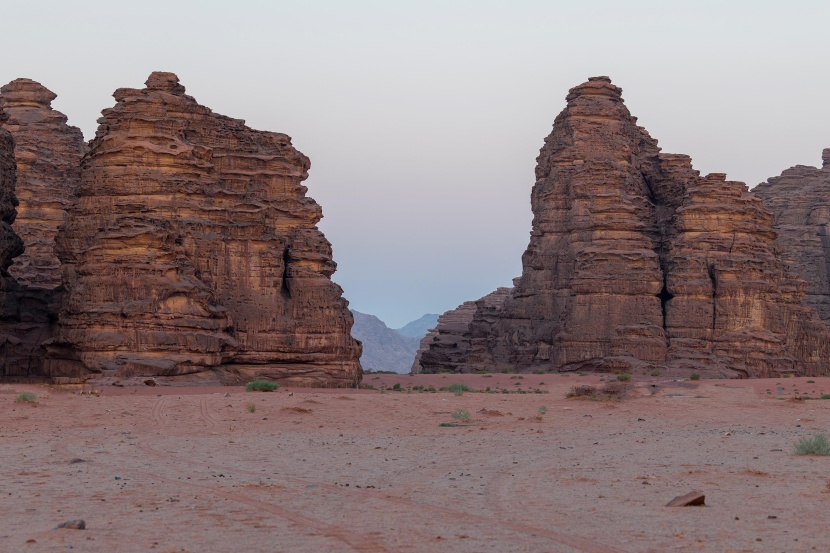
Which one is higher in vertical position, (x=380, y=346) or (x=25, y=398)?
(x=380, y=346)

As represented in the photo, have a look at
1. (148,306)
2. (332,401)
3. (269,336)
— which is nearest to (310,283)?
(269,336)

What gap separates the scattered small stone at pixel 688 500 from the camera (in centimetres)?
1333

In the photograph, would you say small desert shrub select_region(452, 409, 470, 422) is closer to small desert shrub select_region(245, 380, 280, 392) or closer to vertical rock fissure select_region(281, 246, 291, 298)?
small desert shrub select_region(245, 380, 280, 392)

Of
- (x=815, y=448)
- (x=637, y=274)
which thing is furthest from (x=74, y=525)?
(x=637, y=274)

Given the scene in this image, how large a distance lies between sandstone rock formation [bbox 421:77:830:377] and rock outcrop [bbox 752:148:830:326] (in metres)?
17.4

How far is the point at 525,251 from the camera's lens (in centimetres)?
6325

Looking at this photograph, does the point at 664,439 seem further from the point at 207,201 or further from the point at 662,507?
the point at 207,201

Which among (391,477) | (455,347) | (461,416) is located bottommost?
(391,477)

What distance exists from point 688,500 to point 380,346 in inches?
6673

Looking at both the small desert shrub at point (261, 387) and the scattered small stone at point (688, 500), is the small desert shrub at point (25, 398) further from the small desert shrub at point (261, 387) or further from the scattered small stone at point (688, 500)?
the scattered small stone at point (688, 500)

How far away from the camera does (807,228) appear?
7975 centimetres

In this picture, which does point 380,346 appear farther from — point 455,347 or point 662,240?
point 662,240

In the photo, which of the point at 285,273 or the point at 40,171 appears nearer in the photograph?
the point at 285,273

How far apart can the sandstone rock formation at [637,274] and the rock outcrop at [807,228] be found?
17374mm
